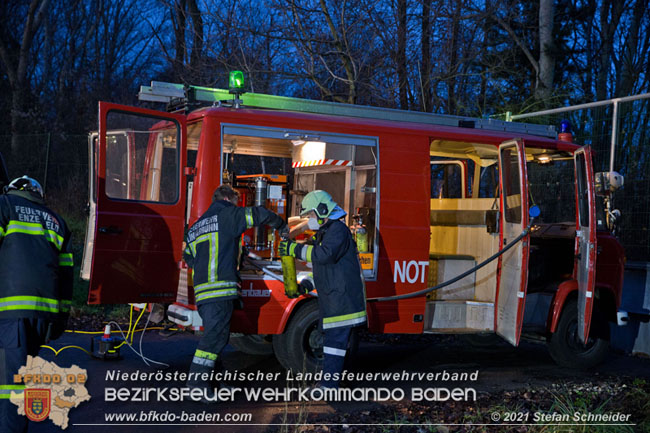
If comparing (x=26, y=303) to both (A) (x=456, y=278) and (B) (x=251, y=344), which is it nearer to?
(B) (x=251, y=344)

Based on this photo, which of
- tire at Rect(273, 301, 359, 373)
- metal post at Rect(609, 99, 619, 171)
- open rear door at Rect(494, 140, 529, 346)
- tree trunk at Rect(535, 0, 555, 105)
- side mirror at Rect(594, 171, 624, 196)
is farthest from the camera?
tree trunk at Rect(535, 0, 555, 105)

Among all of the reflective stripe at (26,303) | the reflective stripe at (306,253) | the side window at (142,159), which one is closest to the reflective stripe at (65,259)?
the reflective stripe at (26,303)

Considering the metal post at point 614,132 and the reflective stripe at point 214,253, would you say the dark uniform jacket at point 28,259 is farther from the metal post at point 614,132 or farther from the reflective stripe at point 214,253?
the metal post at point 614,132

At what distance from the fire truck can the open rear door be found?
0.7 inches

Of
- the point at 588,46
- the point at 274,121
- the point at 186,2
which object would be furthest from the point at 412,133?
the point at 588,46

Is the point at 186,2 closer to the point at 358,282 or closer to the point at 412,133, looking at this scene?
the point at 412,133

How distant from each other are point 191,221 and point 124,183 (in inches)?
27.5

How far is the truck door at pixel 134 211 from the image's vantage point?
5.59 meters

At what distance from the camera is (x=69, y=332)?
28.2 ft

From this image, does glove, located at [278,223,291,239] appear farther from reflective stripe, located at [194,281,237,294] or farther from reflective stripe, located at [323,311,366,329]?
reflective stripe, located at [323,311,366,329]

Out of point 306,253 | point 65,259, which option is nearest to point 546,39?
point 306,253

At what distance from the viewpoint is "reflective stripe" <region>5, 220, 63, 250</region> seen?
4.29 meters

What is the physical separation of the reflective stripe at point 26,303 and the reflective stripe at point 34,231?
0.39m

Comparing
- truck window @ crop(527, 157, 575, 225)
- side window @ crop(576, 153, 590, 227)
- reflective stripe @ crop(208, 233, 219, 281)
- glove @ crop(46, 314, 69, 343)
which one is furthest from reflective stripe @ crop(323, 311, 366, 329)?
truck window @ crop(527, 157, 575, 225)
